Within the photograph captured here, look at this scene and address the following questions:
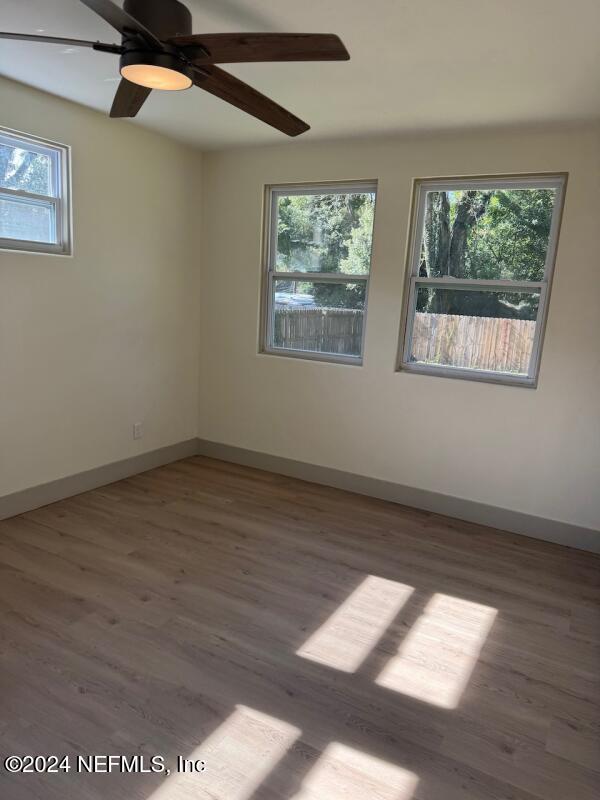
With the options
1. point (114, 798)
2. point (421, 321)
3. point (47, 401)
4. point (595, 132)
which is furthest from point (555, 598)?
point (47, 401)

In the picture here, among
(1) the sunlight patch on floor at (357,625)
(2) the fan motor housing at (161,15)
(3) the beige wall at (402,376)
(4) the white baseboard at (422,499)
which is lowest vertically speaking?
(1) the sunlight patch on floor at (357,625)

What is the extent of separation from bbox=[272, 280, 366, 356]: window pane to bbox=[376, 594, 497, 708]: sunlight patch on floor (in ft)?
6.61

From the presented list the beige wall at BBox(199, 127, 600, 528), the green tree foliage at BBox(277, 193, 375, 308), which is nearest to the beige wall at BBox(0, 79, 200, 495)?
the beige wall at BBox(199, 127, 600, 528)

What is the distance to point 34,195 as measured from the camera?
123 inches

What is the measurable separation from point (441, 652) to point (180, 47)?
2513 mm

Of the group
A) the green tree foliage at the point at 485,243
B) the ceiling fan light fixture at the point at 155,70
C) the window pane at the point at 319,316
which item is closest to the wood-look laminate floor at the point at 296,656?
the window pane at the point at 319,316

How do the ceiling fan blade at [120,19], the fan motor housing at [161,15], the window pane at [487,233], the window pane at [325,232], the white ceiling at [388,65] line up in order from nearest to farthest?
1. the ceiling fan blade at [120,19]
2. the fan motor housing at [161,15]
3. the white ceiling at [388,65]
4. the window pane at [487,233]
5. the window pane at [325,232]

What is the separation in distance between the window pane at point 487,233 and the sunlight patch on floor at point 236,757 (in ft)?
9.42

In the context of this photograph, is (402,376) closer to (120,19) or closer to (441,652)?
(441,652)

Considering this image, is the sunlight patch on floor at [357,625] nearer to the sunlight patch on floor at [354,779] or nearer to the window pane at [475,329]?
the sunlight patch on floor at [354,779]

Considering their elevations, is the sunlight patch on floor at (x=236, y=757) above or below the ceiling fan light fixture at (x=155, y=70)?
below

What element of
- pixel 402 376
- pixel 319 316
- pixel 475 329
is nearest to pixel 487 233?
pixel 475 329

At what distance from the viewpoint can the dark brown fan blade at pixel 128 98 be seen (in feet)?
6.68

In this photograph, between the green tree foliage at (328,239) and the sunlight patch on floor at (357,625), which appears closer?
the sunlight patch on floor at (357,625)
